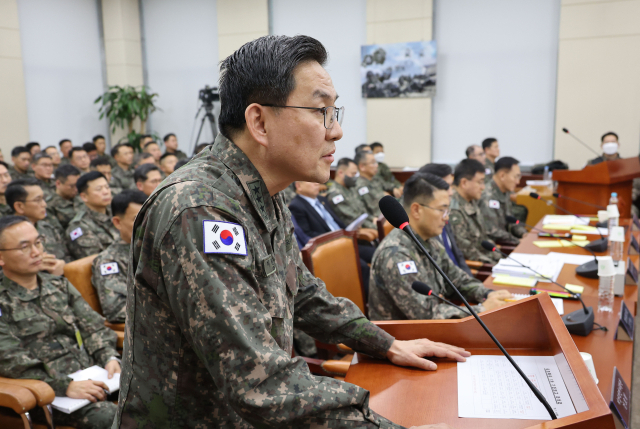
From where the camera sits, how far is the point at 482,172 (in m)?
3.65

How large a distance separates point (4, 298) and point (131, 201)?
2.72 ft

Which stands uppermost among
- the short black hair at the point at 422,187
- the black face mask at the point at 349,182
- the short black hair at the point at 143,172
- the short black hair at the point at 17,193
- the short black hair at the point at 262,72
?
the short black hair at the point at 262,72

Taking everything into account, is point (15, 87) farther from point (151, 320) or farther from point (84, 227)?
point (151, 320)

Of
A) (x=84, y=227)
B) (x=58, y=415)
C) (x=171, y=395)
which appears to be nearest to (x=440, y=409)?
(x=171, y=395)

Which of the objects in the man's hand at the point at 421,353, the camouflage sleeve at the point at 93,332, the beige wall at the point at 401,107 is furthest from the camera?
the beige wall at the point at 401,107

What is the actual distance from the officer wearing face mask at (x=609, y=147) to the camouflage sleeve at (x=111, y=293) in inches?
210

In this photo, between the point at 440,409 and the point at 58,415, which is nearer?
the point at 440,409

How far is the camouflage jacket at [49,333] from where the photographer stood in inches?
73.6

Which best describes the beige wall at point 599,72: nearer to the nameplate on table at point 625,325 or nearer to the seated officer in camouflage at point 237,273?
the nameplate on table at point 625,325

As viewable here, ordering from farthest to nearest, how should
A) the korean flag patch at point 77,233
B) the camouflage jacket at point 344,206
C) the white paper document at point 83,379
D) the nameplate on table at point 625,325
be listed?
the camouflage jacket at point 344,206
the korean flag patch at point 77,233
the white paper document at point 83,379
the nameplate on table at point 625,325

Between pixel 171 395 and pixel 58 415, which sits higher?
pixel 171 395

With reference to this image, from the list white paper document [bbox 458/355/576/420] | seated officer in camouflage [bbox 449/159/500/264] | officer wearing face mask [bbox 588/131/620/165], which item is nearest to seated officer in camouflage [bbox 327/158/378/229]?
seated officer in camouflage [bbox 449/159/500/264]

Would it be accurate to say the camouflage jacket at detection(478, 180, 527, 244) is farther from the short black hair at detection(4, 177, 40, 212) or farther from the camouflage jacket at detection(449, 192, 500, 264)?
the short black hair at detection(4, 177, 40, 212)

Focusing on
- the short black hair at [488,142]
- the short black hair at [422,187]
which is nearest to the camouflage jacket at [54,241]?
the short black hair at [422,187]
